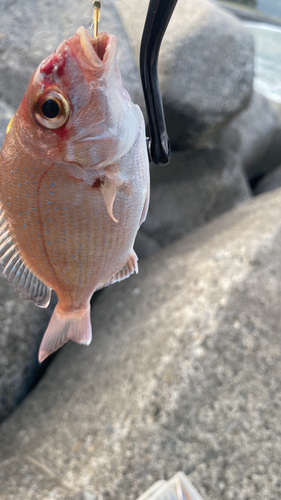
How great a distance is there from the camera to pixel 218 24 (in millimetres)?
2105

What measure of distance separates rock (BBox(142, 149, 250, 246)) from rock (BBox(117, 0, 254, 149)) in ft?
2.07

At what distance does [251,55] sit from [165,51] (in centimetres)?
63

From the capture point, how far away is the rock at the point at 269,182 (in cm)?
340

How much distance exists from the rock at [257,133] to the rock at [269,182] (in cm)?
14

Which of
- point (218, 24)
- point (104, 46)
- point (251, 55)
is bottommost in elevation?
point (251, 55)

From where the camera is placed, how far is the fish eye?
1.66 ft

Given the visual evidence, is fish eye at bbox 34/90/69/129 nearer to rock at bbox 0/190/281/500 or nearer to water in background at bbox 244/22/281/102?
rock at bbox 0/190/281/500

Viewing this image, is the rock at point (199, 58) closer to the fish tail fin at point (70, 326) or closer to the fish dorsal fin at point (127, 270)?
the fish dorsal fin at point (127, 270)

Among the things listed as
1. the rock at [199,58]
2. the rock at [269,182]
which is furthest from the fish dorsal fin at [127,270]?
the rock at [269,182]

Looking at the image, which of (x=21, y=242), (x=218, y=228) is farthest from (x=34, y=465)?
(x=218, y=228)

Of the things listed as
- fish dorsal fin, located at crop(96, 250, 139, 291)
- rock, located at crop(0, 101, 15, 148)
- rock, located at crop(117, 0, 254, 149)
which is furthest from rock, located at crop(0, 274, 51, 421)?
rock, located at crop(117, 0, 254, 149)

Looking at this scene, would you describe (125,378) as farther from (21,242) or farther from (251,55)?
(251,55)

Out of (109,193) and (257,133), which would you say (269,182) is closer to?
(257,133)

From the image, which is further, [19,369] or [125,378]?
[19,369]
